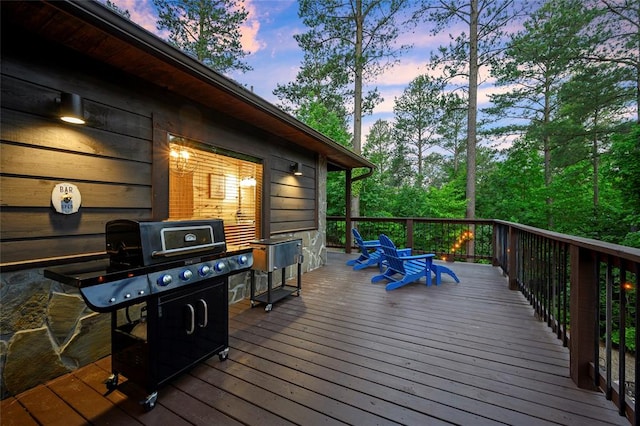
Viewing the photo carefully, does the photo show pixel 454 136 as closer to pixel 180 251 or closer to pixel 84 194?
pixel 180 251

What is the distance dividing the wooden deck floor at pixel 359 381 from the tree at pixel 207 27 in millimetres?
8912

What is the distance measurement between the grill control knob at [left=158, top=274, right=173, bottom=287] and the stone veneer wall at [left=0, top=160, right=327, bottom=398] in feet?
3.25

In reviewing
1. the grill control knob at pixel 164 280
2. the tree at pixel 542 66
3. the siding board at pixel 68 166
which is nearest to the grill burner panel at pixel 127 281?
the grill control knob at pixel 164 280

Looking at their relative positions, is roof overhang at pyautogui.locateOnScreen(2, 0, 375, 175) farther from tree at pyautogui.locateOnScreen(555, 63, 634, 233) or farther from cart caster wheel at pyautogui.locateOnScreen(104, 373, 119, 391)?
tree at pyautogui.locateOnScreen(555, 63, 634, 233)

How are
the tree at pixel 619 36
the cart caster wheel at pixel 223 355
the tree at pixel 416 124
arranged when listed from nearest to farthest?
the cart caster wheel at pixel 223 355 → the tree at pixel 619 36 → the tree at pixel 416 124

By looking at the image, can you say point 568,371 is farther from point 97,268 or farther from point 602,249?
point 97,268

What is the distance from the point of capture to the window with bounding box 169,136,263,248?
3252mm

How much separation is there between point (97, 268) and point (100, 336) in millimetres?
1046

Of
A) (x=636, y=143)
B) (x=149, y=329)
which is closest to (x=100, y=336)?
(x=149, y=329)

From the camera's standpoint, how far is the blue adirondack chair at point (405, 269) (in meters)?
4.16

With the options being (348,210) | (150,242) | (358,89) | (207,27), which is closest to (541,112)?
(358,89)

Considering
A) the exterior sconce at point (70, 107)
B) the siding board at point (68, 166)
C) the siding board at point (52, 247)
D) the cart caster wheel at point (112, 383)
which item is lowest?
the cart caster wheel at point (112, 383)

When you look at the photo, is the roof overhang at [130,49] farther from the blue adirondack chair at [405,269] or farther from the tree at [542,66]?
the tree at [542,66]

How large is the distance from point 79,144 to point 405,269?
420cm
